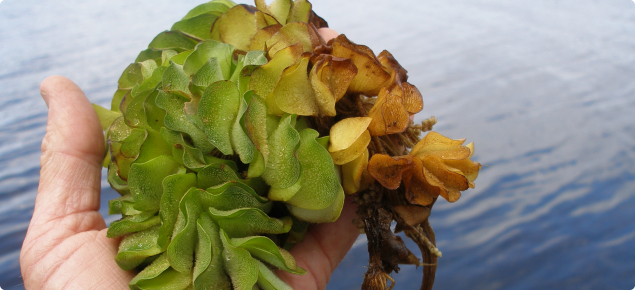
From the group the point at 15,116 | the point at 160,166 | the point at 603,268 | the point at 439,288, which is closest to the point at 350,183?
the point at 160,166

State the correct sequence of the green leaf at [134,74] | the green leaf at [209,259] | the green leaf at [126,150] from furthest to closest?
the green leaf at [134,74]
the green leaf at [126,150]
the green leaf at [209,259]

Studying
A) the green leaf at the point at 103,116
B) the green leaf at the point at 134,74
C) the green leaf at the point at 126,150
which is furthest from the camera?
the green leaf at the point at 103,116

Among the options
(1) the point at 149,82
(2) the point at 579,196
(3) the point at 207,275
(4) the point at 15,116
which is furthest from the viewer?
(4) the point at 15,116

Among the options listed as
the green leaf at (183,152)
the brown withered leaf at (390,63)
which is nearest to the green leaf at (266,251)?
the green leaf at (183,152)

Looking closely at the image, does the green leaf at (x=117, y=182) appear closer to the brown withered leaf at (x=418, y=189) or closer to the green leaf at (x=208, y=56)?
the green leaf at (x=208, y=56)

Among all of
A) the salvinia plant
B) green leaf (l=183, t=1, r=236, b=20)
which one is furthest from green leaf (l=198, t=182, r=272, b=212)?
green leaf (l=183, t=1, r=236, b=20)

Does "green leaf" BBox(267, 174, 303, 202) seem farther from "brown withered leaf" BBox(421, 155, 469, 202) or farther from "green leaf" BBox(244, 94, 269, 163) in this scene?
"brown withered leaf" BBox(421, 155, 469, 202)

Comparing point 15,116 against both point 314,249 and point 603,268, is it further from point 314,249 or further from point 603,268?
point 603,268
